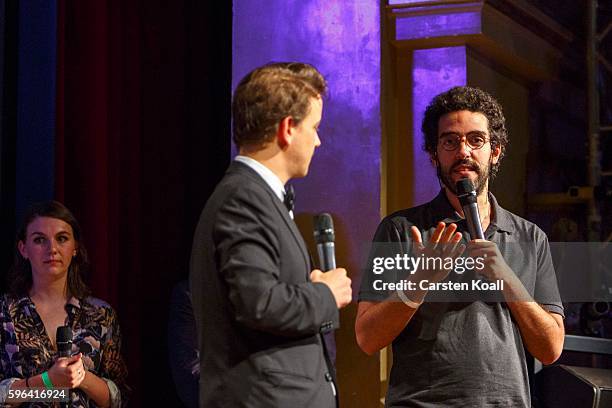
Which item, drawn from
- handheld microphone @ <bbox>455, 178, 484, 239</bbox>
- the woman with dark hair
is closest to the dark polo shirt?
handheld microphone @ <bbox>455, 178, 484, 239</bbox>

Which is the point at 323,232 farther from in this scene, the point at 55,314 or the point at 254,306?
the point at 55,314

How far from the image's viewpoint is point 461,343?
7.56 ft

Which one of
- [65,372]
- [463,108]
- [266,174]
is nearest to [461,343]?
[463,108]

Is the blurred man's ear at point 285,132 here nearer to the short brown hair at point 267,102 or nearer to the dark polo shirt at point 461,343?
the short brown hair at point 267,102

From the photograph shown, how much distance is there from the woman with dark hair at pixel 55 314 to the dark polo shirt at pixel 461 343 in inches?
48.1

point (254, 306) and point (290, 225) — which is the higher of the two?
point (290, 225)

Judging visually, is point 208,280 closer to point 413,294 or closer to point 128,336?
point 413,294

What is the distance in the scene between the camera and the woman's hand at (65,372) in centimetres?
298

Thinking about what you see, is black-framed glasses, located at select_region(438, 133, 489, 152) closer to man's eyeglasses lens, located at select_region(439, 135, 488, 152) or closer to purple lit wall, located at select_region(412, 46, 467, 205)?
man's eyeglasses lens, located at select_region(439, 135, 488, 152)

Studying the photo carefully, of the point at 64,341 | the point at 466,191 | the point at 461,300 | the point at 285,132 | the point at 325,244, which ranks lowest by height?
the point at 64,341

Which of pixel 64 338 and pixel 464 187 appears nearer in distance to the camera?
pixel 464 187

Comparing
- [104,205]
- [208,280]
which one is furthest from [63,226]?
[208,280]

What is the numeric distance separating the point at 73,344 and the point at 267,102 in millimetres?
1693

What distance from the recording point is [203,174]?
12.9ft
